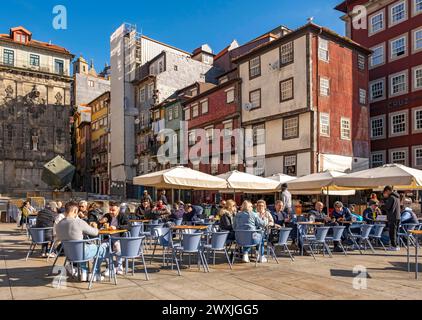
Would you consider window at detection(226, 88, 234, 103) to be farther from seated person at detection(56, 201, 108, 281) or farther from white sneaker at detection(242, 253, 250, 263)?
seated person at detection(56, 201, 108, 281)

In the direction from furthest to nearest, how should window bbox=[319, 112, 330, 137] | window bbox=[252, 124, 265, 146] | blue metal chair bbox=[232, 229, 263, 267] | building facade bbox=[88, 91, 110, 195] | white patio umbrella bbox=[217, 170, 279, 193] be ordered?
building facade bbox=[88, 91, 110, 195]
window bbox=[252, 124, 265, 146]
window bbox=[319, 112, 330, 137]
white patio umbrella bbox=[217, 170, 279, 193]
blue metal chair bbox=[232, 229, 263, 267]

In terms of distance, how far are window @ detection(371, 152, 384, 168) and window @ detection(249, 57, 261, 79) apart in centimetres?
1148

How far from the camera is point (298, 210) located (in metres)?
22.2

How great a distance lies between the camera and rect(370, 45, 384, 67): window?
30891 millimetres

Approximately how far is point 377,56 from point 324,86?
8.80 m

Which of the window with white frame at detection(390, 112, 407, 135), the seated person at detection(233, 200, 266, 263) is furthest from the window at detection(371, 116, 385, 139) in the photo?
the seated person at detection(233, 200, 266, 263)

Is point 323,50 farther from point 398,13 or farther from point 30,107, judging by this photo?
point 30,107

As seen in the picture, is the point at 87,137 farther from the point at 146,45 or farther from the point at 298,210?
the point at 298,210

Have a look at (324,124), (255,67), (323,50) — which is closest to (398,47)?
(323,50)

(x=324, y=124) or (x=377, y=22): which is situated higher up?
(x=377, y=22)

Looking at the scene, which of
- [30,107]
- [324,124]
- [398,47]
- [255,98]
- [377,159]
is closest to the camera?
[324,124]

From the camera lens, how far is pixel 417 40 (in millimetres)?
27781
